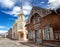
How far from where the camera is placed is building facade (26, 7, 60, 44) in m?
15.3

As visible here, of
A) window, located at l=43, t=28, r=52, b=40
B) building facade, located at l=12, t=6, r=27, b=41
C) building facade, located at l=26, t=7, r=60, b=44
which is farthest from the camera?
building facade, located at l=12, t=6, r=27, b=41

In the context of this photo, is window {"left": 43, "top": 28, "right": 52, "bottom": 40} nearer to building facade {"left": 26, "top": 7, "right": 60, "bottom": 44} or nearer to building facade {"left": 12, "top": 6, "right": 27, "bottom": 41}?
building facade {"left": 26, "top": 7, "right": 60, "bottom": 44}

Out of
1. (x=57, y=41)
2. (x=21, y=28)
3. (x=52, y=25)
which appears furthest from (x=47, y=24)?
(x=21, y=28)

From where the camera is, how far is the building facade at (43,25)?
603 inches

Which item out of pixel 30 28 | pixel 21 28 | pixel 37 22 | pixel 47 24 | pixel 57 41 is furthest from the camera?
pixel 21 28

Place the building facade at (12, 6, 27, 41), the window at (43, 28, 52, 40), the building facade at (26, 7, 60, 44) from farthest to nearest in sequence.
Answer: the building facade at (12, 6, 27, 41)
the window at (43, 28, 52, 40)
the building facade at (26, 7, 60, 44)

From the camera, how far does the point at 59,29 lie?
1455 cm

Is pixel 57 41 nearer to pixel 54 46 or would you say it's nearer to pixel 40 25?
pixel 54 46

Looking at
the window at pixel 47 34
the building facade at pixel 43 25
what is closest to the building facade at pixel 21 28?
the building facade at pixel 43 25

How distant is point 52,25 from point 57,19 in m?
1.05

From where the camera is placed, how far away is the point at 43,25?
680 inches

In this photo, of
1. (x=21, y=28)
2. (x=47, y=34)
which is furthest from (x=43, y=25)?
(x=21, y=28)

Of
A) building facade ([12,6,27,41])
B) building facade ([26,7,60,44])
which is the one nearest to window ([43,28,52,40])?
building facade ([26,7,60,44])

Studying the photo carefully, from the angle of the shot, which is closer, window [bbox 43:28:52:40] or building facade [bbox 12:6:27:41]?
window [bbox 43:28:52:40]
